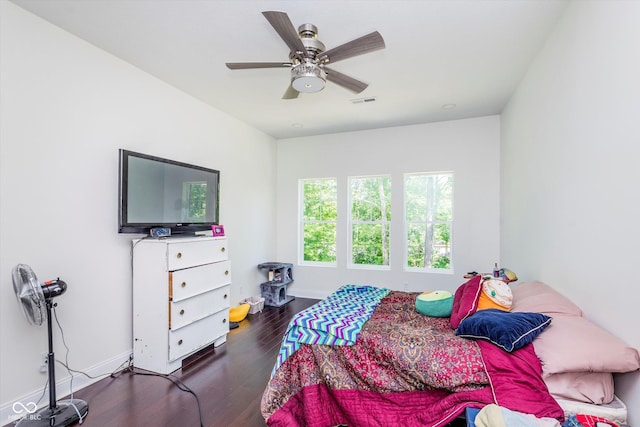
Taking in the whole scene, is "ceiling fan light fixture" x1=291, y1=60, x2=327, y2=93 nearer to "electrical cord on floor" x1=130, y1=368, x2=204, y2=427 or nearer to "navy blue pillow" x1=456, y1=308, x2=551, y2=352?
"navy blue pillow" x1=456, y1=308, x2=551, y2=352

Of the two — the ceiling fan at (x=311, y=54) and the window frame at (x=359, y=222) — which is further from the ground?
the ceiling fan at (x=311, y=54)

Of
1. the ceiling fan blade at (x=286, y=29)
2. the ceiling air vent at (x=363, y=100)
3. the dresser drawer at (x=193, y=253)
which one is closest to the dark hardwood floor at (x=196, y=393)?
the dresser drawer at (x=193, y=253)

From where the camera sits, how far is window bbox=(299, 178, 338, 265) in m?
5.08

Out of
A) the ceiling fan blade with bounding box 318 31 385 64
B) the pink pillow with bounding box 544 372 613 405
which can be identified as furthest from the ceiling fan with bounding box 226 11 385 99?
the pink pillow with bounding box 544 372 613 405

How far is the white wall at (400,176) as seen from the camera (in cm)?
420

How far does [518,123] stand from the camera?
10.5 feet

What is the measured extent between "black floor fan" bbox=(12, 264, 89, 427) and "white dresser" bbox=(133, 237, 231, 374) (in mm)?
598

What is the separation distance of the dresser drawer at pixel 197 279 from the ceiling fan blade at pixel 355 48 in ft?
7.09

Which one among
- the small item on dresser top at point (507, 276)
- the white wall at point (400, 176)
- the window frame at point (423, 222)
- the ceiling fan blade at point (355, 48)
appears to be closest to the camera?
the ceiling fan blade at point (355, 48)

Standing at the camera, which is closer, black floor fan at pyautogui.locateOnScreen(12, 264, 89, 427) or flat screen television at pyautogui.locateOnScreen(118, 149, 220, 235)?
black floor fan at pyautogui.locateOnScreen(12, 264, 89, 427)

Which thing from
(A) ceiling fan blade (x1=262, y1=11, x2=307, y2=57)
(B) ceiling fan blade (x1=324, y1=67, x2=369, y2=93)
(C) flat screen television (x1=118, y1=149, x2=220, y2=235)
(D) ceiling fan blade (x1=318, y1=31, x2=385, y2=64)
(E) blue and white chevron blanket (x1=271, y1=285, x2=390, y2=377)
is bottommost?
(E) blue and white chevron blanket (x1=271, y1=285, x2=390, y2=377)

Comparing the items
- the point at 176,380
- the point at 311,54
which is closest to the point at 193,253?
the point at 176,380

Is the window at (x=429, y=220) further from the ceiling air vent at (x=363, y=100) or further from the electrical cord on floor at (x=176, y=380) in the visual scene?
Result: the electrical cord on floor at (x=176, y=380)

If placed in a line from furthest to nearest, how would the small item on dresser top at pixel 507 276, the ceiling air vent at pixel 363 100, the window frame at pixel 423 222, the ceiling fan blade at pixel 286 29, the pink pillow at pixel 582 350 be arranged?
the window frame at pixel 423 222
the ceiling air vent at pixel 363 100
the small item on dresser top at pixel 507 276
the ceiling fan blade at pixel 286 29
the pink pillow at pixel 582 350
